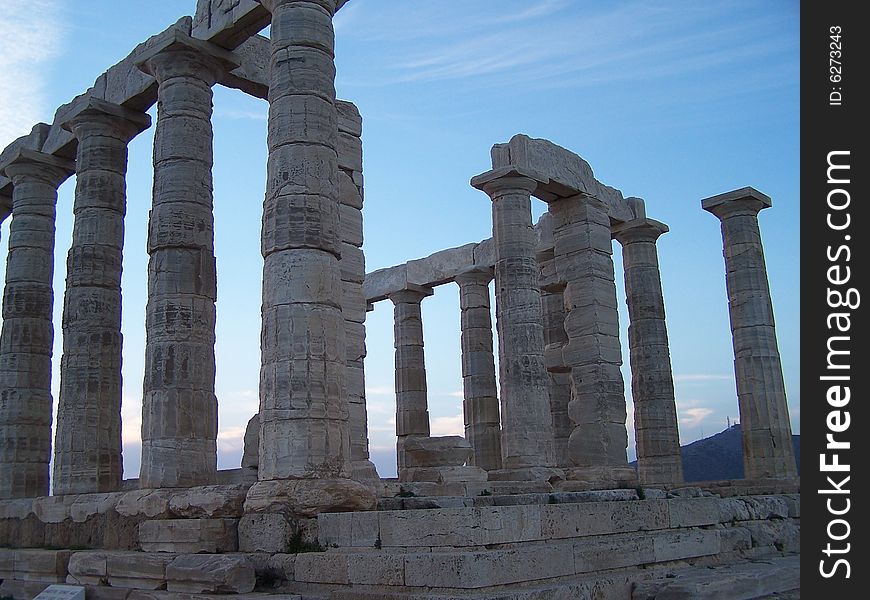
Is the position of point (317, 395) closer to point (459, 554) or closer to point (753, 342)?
point (459, 554)

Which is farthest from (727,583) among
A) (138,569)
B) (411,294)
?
(411,294)

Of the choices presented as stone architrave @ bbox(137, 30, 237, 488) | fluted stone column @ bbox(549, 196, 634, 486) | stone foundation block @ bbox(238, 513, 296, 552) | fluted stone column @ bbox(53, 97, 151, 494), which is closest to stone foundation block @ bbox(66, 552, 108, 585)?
stone architrave @ bbox(137, 30, 237, 488)

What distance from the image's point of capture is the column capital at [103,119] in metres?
17.9

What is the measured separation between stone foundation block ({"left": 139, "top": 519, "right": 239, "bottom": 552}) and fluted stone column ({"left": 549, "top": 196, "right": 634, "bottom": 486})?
10.5 metres

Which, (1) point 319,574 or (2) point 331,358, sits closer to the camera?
(1) point 319,574

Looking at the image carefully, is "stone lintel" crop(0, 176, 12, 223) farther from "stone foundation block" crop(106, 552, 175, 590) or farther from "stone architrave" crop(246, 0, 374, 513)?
"stone foundation block" crop(106, 552, 175, 590)

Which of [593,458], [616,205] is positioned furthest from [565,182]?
[593,458]

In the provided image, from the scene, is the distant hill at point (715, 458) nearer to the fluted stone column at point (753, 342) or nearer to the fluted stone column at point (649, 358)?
the fluted stone column at point (649, 358)

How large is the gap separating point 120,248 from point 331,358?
813 centimetres

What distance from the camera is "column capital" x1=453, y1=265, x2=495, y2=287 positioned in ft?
94.0

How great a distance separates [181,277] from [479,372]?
14.7m
